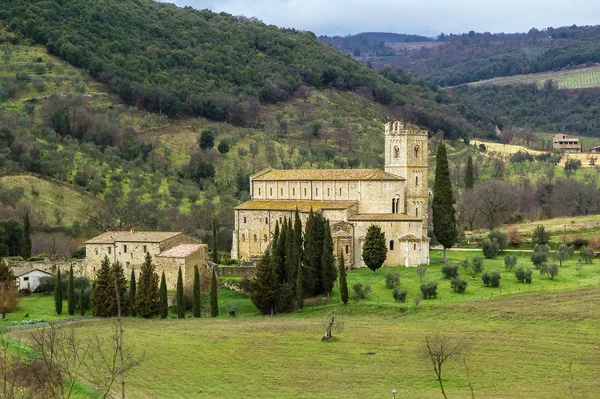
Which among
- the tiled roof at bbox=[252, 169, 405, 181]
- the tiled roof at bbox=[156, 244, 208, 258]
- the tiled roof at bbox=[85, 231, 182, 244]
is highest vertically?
the tiled roof at bbox=[252, 169, 405, 181]

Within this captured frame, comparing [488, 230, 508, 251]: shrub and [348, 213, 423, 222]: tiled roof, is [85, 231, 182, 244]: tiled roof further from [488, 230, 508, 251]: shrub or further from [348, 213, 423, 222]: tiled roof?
[488, 230, 508, 251]: shrub

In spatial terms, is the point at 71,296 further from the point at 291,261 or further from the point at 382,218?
the point at 382,218

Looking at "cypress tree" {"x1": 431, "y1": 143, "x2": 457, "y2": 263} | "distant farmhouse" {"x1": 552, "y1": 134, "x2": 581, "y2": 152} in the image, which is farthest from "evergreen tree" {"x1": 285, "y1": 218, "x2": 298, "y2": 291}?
"distant farmhouse" {"x1": 552, "y1": 134, "x2": 581, "y2": 152}

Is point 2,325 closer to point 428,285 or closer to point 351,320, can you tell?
point 351,320

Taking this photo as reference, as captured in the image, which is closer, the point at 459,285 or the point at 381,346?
the point at 381,346

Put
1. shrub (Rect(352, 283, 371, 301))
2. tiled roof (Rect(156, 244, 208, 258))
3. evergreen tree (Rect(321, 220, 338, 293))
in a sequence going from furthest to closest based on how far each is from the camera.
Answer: tiled roof (Rect(156, 244, 208, 258))
evergreen tree (Rect(321, 220, 338, 293))
shrub (Rect(352, 283, 371, 301))

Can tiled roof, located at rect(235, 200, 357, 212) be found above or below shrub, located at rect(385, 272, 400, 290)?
above

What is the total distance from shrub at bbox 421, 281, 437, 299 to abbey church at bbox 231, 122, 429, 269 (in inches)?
393

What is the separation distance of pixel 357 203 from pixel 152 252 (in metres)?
14.6

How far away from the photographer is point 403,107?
13900 cm

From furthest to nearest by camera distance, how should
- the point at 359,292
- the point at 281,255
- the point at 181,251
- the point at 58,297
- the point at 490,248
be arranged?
the point at 490,248, the point at 181,251, the point at 281,255, the point at 58,297, the point at 359,292

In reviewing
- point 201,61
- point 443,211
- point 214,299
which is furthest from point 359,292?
point 201,61

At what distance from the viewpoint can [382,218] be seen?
2235 inches

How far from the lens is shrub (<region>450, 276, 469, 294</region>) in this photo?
46.4m
